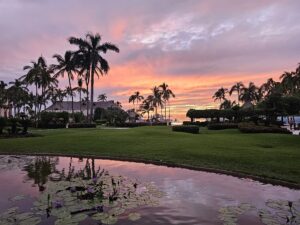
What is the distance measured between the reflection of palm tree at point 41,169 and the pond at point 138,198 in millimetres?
43

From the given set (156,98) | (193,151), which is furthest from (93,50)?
(156,98)

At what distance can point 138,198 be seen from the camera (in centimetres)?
1093

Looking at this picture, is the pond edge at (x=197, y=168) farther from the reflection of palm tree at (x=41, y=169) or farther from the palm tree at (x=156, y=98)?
the palm tree at (x=156, y=98)

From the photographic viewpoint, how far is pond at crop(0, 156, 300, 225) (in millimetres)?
8984

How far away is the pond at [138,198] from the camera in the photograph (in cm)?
898

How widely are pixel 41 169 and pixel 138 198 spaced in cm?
757

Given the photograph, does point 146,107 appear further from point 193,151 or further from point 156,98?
point 193,151

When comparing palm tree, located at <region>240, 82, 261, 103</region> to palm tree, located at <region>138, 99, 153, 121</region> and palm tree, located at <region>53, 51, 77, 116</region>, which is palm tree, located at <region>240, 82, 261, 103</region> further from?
palm tree, located at <region>53, 51, 77, 116</region>

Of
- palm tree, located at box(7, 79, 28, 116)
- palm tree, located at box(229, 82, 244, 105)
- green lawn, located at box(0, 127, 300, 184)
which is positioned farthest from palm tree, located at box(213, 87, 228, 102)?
green lawn, located at box(0, 127, 300, 184)

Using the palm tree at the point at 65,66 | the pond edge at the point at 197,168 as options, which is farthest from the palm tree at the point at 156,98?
the pond edge at the point at 197,168

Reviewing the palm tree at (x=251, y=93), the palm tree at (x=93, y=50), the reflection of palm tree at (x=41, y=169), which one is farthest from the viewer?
the palm tree at (x=251, y=93)

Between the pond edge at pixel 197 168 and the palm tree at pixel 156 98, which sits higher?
the palm tree at pixel 156 98

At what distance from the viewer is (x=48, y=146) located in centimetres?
2506

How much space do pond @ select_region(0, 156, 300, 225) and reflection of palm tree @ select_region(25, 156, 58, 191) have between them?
43 mm
